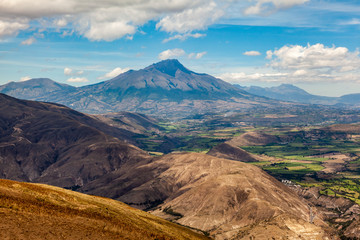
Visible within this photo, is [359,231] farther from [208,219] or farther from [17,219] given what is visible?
[17,219]

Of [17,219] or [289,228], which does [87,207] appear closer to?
[17,219]

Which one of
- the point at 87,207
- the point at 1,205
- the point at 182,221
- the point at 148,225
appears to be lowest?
the point at 182,221

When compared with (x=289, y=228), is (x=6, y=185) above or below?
above

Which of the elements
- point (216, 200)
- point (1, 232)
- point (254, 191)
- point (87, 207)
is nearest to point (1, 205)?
point (1, 232)

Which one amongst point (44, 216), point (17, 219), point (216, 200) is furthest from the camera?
point (216, 200)

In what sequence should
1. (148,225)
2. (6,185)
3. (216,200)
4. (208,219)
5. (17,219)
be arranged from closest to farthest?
(17,219) → (6,185) → (148,225) → (208,219) → (216,200)

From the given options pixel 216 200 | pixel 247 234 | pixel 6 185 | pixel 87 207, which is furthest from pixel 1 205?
pixel 216 200

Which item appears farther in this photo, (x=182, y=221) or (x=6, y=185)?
(x=182, y=221)
